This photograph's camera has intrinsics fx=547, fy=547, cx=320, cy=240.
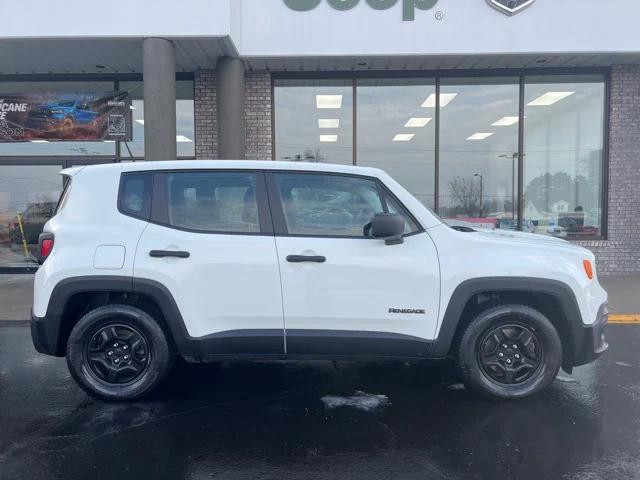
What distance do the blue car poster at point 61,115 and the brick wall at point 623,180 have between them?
9.80 m

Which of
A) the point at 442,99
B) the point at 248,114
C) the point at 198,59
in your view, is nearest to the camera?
the point at 198,59

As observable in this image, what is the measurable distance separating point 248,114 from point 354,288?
7.64 meters

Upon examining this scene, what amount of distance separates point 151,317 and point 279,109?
7.78 metres

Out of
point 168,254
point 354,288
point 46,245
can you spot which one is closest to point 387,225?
point 354,288

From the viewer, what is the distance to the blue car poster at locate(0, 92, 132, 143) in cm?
1122

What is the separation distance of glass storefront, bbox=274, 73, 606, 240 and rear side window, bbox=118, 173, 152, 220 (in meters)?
7.01

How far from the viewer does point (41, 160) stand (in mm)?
11445

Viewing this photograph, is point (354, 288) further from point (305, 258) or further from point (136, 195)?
point (136, 195)

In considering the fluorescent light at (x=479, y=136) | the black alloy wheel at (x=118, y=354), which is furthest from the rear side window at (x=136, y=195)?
the fluorescent light at (x=479, y=136)

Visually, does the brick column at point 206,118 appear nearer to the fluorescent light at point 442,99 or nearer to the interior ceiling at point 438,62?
the interior ceiling at point 438,62

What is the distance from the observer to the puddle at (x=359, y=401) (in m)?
4.17

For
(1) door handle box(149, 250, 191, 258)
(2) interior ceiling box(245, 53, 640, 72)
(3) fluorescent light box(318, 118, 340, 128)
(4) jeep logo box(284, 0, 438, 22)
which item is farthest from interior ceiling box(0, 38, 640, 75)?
(1) door handle box(149, 250, 191, 258)

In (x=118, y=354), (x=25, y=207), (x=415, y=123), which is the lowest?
(x=118, y=354)

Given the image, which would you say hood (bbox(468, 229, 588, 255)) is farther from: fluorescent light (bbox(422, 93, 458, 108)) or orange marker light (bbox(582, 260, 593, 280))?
fluorescent light (bbox(422, 93, 458, 108))
